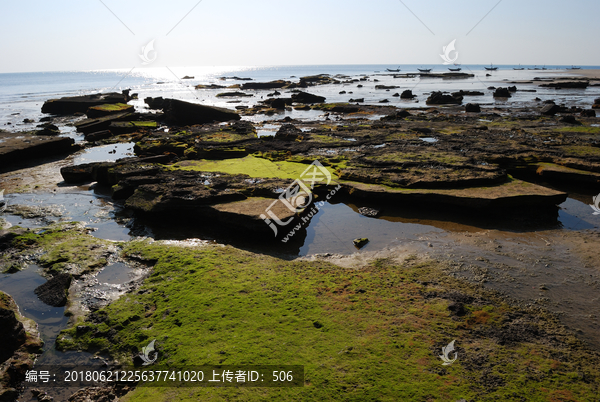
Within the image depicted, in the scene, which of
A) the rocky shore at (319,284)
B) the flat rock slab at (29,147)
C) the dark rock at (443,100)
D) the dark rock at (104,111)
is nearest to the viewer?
the rocky shore at (319,284)

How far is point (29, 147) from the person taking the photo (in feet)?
40.5

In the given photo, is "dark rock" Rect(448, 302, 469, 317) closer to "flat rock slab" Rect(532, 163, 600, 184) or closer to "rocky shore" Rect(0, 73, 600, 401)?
"rocky shore" Rect(0, 73, 600, 401)

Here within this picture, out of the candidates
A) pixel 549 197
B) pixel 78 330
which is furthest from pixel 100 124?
pixel 549 197

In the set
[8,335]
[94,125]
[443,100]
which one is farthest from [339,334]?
[443,100]

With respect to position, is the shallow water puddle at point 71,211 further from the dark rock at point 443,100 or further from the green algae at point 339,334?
the dark rock at point 443,100

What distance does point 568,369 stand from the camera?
3189 millimetres

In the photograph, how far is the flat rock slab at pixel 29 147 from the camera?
11618 millimetres

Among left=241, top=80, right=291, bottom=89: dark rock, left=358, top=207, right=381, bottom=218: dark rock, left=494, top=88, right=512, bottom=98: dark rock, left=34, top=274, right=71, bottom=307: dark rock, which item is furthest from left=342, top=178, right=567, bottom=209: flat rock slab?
left=241, top=80, right=291, bottom=89: dark rock

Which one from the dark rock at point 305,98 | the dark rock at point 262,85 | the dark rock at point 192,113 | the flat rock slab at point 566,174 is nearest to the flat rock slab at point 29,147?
the dark rock at point 192,113

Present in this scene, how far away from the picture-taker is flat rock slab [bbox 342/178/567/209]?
22.3 feet

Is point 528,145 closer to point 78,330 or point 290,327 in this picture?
point 290,327

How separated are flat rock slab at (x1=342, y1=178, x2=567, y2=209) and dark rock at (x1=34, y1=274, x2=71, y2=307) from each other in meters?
5.60

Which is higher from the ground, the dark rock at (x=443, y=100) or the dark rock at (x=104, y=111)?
the dark rock at (x=443, y=100)

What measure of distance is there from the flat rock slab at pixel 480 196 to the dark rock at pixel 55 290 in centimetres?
560
